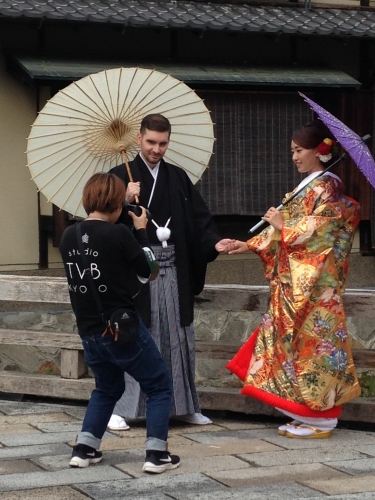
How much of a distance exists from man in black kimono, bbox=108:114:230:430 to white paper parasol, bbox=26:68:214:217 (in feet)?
0.52

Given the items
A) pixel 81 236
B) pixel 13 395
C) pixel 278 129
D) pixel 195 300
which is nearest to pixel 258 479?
pixel 81 236

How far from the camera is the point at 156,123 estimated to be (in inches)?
232

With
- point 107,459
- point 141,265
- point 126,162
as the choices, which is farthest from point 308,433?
point 126,162

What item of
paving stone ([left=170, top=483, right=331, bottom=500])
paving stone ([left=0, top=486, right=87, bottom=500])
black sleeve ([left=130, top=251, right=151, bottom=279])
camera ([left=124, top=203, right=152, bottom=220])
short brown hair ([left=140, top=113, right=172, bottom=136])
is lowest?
paving stone ([left=170, top=483, right=331, bottom=500])

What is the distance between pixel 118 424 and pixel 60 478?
A: 1.20m

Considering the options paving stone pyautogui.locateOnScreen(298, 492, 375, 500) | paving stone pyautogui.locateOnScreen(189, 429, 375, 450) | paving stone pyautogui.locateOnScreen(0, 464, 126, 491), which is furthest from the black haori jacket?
paving stone pyautogui.locateOnScreen(298, 492, 375, 500)

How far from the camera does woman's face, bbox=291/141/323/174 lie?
598 cm

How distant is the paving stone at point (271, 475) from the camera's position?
501 cm

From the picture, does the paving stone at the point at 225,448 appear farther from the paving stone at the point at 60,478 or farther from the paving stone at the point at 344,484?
the paving stone at the point at 344,484

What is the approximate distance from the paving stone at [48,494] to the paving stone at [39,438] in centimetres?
102

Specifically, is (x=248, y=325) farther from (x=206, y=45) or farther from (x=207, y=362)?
(x=206, y=45)

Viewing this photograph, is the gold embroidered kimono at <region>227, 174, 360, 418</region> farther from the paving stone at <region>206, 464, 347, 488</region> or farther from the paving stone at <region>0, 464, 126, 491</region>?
the paving stone at <region>0, 464, 126, 491</region>

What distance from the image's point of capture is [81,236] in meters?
4.98

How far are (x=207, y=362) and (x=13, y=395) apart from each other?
7.15 feet
